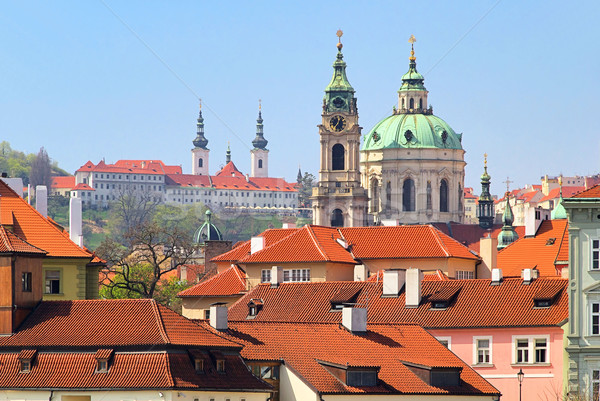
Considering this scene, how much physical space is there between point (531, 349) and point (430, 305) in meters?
5.37

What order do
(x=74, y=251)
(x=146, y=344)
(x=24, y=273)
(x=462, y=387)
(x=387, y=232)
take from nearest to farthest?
(x=146, y=344), (x=24, y=273), (x=462, y=387), (x=74, y=251), (x=387, y=232)

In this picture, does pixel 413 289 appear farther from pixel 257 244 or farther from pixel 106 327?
pixel 257 244

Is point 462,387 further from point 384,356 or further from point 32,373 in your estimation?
point 32,373

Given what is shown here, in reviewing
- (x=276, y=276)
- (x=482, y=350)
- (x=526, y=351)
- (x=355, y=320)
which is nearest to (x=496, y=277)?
(x=482, y=350)

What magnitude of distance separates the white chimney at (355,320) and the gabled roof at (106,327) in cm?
872

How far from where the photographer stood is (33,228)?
72625 mm

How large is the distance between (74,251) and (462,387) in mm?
16443

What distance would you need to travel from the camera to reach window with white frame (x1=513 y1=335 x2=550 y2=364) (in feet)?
256

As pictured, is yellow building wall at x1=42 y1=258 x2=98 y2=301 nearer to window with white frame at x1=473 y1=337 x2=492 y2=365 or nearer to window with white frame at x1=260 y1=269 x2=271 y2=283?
window with white frame at x1=473 y1=337 x2=492 y2=365

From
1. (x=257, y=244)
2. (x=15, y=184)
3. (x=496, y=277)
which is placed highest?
(x=15, y=184)

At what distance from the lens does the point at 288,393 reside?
63.9m

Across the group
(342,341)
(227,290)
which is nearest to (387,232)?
(227,290)

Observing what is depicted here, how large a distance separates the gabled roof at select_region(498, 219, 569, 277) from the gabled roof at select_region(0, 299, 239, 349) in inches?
1766

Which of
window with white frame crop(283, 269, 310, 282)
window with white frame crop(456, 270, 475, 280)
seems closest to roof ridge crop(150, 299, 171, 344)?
window with white frame crop(283, 269, 310, 282)
